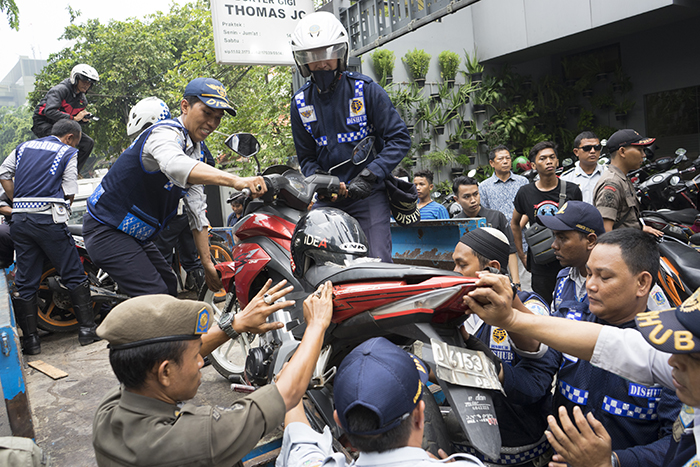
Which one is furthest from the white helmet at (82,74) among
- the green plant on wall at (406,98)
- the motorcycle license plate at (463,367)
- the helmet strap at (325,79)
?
the green plant on wall at (406,98)

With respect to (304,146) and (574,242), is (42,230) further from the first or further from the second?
(574,242)

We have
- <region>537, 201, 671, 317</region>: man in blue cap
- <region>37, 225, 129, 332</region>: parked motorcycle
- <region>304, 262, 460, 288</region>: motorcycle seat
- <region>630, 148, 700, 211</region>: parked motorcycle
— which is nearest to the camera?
<region>304, 262, 460, 288</region>: motorcycle seat

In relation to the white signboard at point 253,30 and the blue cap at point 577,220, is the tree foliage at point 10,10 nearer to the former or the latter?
the white signboard at point 253,30

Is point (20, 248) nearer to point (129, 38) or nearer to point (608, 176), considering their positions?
point (608, 176)

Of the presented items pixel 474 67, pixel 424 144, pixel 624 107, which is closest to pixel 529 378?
pixel 424 144

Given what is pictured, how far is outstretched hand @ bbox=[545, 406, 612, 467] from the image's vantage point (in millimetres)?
1542

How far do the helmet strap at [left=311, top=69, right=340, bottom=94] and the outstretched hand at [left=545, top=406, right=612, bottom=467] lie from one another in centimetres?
223

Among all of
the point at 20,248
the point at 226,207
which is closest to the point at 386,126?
the point at 20,248

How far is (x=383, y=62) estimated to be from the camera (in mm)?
11758

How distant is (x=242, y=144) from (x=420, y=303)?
170 centimetres

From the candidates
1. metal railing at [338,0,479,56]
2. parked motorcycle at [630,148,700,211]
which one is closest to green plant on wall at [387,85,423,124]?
metal railing at [338,0,479,56]

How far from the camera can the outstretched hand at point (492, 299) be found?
164 cm

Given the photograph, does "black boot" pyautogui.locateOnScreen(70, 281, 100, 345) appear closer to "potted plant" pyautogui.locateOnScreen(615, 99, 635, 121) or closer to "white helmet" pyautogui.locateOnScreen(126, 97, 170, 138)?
"white helmet" pyautogui.locateOnScreen(126, 97, 170, 138)

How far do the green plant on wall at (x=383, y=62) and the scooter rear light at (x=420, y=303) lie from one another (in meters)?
10.7
